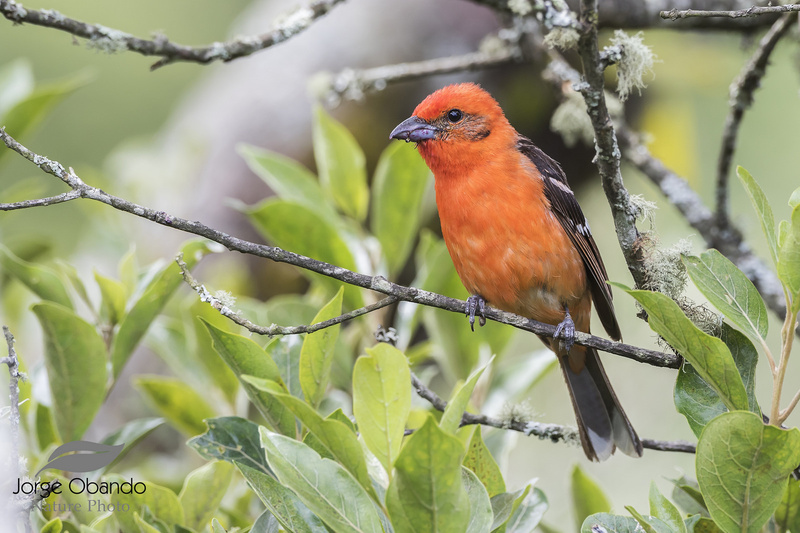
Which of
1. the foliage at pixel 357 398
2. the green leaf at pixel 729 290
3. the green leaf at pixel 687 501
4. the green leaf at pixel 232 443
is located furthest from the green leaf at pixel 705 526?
the green leaf at pixel 232 443

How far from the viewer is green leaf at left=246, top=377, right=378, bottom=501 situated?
1.62m

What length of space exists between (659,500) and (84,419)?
1.70 metres

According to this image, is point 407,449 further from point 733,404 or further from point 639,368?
→ point 639,368

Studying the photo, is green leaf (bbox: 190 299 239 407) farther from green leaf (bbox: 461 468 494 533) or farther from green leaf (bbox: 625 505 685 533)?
green leaf (bbox: 625 505 685 533)

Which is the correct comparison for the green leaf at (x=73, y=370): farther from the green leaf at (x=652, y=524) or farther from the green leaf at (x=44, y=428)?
the green leaf at (x=652, y=524)

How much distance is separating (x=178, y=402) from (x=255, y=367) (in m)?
0.86

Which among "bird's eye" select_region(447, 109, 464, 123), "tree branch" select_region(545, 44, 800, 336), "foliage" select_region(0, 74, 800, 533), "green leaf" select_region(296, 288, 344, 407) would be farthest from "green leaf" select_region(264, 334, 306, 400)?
"tree branch" select_region(545, 44, 800, 336)

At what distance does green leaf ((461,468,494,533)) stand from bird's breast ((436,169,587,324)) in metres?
1.59

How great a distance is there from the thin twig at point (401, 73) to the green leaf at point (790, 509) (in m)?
2.31

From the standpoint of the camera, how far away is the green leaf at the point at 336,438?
5.31ft

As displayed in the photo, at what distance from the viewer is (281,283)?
173 inches

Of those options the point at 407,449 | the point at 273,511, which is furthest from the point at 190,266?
the point at 407,449

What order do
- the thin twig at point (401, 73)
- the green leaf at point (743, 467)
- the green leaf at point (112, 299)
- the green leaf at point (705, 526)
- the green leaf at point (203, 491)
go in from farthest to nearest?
the thin twig at point (401, 73) < the green leaf at point (112, 299) < the green leaf at point (203, 491) < the green leaf at point (705, 526) < the green leaf at point (743, 467)

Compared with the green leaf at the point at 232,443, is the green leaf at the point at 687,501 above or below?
below
